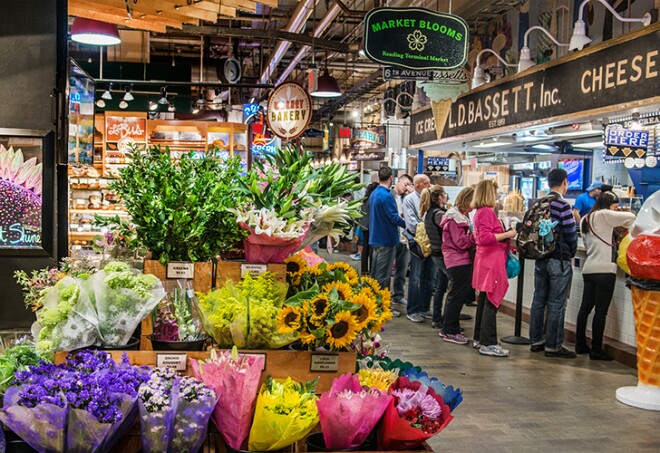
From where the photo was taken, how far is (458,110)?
760cm

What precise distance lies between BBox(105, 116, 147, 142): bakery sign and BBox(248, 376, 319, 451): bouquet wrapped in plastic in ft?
42.1

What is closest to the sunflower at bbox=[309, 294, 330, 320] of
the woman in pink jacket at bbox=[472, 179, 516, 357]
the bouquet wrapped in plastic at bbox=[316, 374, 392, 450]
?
the bouquet wrapped in plastic at bbox=[316, 374, 392, 450]

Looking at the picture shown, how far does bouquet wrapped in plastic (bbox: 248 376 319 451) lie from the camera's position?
2.18m

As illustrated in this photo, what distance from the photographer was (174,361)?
2582 mm

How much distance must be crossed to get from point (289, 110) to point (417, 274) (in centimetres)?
285

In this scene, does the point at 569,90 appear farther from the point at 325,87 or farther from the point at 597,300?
the point at 325,87

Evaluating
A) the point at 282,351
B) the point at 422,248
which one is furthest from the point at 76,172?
the point at 282,351

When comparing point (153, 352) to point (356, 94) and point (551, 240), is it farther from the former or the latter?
point (356, 94)

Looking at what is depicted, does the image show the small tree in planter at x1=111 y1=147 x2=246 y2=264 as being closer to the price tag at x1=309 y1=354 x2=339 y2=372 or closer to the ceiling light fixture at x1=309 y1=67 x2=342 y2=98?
the price tag at x1=309 y1=354 x2=339 y2=372

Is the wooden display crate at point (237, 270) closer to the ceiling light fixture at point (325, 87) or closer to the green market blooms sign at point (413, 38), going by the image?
the green market blooms sign at point (413, 38)

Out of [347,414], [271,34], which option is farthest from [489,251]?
[271,34]

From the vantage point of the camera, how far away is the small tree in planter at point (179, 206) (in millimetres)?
3016

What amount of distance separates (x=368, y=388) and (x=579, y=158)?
37.8 ft

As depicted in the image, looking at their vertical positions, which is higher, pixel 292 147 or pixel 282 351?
pixel 292 147
